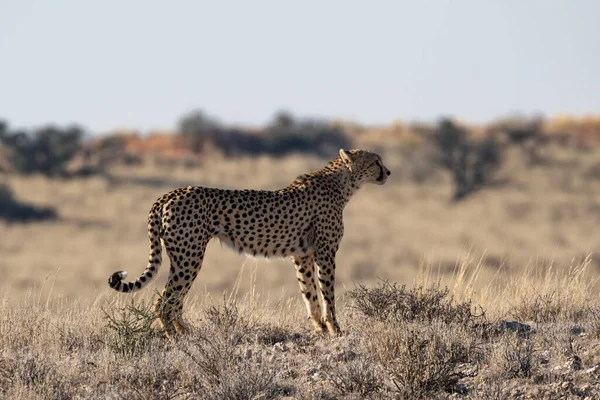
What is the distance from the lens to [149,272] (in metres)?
6.81

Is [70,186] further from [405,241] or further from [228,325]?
[228,325]

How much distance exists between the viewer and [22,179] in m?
32.5

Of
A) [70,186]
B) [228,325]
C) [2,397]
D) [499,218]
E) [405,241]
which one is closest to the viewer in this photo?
[2,397]

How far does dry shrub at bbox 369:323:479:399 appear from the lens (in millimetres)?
5391

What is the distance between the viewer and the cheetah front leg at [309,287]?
292 inches

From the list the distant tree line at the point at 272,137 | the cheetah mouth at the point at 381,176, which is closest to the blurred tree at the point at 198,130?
the distant tree line at the point at 272,137

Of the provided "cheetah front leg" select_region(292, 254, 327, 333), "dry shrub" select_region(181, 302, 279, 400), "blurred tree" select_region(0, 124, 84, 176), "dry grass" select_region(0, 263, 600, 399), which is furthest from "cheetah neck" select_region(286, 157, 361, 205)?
"blurred tree" select_region(0, 124, 84, 176)

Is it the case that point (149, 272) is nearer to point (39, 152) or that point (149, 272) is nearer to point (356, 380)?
point (356, 380)

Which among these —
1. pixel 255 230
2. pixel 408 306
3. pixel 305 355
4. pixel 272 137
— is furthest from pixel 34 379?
pixel 272 137

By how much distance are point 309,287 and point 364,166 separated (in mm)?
1088

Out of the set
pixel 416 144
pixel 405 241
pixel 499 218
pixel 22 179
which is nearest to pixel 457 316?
pixel 405 241

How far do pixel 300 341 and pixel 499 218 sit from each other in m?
23.0

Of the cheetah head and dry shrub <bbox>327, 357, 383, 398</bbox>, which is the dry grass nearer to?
dry shrub <bbox>327, 357, 383, 398</bbox>

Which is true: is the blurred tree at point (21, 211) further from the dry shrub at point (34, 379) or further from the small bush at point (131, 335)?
the dry shrub at point (34, 379)
